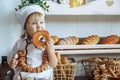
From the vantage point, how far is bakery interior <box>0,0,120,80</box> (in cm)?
125

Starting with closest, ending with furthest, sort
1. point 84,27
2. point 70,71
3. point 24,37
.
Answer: point 24,37
point 70,71
point 84,27

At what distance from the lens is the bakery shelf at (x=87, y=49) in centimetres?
A: 123

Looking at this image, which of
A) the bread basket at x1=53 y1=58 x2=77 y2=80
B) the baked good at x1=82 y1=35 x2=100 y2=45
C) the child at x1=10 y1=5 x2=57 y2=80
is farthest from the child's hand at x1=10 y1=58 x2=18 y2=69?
the baked good at x1=82 y1=35 x2=100 y2=45

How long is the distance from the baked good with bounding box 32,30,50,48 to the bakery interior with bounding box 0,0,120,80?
0.22 m

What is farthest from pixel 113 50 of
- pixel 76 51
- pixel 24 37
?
pixel 24 37

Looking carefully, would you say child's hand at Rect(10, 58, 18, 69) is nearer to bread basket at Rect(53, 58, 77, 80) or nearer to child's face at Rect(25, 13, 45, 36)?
child's face at Rect(25, 13, 45, 36)

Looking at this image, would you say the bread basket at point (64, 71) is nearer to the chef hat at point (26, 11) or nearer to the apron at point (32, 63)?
the apron at point (32, 63)

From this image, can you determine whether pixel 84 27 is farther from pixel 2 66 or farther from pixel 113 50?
pixel 2 66

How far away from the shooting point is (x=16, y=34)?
1.33 m

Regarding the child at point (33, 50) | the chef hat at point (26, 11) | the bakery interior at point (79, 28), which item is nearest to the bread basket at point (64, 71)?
the bakery interior at point (79, 28)

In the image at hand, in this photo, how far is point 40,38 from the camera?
3.32 feet

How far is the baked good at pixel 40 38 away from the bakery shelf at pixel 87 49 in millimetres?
210

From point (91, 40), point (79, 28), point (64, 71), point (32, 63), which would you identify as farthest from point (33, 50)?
point (79, 28)

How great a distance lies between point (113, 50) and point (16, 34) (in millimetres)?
441
